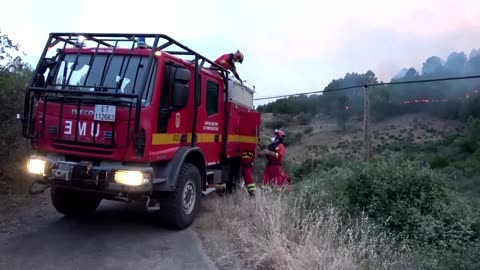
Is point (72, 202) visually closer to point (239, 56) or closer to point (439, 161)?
point (239, 56)

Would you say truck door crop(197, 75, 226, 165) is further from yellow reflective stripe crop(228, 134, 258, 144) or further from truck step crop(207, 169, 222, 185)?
yellow reflective stripe crop(228, 134, 258, 144)

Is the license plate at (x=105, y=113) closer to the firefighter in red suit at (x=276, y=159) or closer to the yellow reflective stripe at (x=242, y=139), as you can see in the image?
the yellow reflective stripe at (x=242, y=139)

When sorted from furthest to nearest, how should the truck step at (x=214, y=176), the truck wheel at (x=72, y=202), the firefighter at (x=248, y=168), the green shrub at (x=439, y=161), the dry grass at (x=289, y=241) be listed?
1. the green shrub at (x=439, y=161)
2. the firefighter at (x=248, y=168)
3. the truck step at (x=214, y=176)
4. the truck wheel at (x=72, y=202)
5. the dry grass at (x=289, y=241)

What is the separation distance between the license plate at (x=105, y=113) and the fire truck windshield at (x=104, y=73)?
252 millimetres

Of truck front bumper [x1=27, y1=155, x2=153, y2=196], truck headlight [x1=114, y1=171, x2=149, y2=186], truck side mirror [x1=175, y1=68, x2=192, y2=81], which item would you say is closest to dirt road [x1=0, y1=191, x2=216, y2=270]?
truck front bumper [x1=27, y1=155, x2=153, y2=196]

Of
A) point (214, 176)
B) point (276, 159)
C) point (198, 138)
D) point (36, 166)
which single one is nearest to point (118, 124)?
point (36, 166)

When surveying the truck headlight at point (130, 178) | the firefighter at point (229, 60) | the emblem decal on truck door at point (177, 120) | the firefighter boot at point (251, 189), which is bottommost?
the firefighter boot at point (251, 189)

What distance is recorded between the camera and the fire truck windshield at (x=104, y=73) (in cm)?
624

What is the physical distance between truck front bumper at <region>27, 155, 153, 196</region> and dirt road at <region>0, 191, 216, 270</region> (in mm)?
735

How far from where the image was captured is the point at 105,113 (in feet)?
19.6

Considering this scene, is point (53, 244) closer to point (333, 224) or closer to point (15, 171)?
point (333, 224)

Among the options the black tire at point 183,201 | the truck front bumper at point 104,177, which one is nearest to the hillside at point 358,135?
the black tire at point 183,201

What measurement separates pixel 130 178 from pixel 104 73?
63.3 inches

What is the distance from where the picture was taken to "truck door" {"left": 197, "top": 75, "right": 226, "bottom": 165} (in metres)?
7.87
